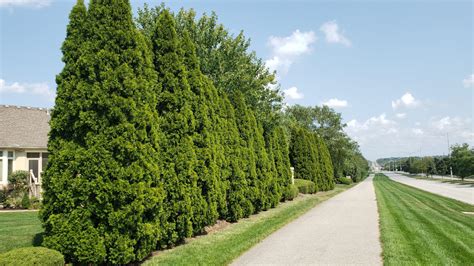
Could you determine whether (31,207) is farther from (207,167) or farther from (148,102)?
(148,102)

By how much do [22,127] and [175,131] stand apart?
603 inches

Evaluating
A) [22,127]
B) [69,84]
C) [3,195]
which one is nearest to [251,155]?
[69,84]

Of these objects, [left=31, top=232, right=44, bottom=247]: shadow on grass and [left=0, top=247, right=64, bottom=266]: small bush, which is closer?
[left=0, top=247, right=64, bottom=266]: small bush

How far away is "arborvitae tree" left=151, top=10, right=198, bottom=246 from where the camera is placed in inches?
383

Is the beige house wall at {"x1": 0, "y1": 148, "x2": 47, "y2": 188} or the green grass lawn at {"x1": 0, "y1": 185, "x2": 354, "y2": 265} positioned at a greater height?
the beige house wall at {"x1": 0, "y1": 148, "x2": 47, "y2": 188}

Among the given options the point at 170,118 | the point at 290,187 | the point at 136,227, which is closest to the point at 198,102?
the point at 170,118

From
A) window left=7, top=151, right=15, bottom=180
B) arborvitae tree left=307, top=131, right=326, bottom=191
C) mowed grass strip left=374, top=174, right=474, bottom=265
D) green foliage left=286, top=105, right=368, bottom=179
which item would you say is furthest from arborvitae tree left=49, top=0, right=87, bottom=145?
green foliage left=286, top=105, right=368, bottom=179

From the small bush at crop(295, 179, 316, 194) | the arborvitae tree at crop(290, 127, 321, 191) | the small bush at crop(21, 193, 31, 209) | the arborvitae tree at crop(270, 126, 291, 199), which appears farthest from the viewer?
the arborvitae tree at crop(290, 127, 321, 191)

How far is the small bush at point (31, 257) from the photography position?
546 centimetres

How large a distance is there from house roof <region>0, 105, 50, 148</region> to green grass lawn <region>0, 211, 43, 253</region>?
6.29 meters

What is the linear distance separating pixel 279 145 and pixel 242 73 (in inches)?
219

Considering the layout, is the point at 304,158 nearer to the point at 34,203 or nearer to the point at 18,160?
the point at 18,160

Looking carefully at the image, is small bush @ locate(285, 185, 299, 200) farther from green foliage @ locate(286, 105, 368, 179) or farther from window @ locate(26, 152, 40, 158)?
green foliage @ locate(286, 105, 368, 179)

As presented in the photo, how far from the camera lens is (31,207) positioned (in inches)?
679
